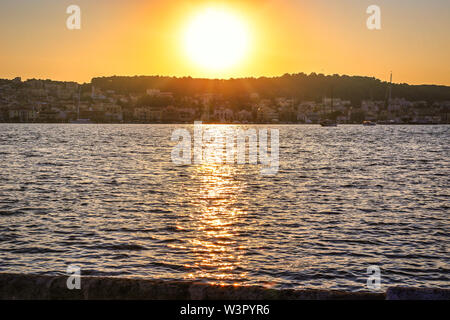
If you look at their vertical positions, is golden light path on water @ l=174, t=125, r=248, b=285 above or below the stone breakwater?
below

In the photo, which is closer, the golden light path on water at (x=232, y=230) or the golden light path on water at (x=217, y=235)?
the golden light path on water at (x=217, y=235)

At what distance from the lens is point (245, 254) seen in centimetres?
1428

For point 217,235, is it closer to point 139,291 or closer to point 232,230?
point 232,230

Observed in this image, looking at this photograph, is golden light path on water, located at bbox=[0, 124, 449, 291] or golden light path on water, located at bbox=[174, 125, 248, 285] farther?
golden light path on water, located at bbox=[0, 124, 449, 291]

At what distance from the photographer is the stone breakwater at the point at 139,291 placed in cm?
482

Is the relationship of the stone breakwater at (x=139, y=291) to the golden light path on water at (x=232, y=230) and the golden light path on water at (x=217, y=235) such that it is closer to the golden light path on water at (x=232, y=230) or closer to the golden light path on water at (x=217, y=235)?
the golden light path on water at (x=232, y=230)

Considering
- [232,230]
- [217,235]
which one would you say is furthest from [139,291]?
[232,230]

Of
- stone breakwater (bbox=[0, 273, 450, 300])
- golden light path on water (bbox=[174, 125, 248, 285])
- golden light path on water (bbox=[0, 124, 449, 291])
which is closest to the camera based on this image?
stone breakwater (bbox=[0, 273, 450, 300])

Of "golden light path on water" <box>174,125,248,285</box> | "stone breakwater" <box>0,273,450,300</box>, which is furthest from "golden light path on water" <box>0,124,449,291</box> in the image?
"stone breakwater" <box>0,273,450,300</box>

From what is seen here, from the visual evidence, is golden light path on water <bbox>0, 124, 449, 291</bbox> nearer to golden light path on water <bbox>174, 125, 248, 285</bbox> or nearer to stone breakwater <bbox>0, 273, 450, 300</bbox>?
golden light path on water <bbox>174, 125, 248, 285</bbox>

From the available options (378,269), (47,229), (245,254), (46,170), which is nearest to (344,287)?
(378,269)

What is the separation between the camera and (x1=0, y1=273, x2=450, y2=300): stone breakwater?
15.8ft

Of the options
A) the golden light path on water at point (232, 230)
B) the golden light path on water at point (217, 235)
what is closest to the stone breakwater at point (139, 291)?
the golden light path on water at point (232, 230)
